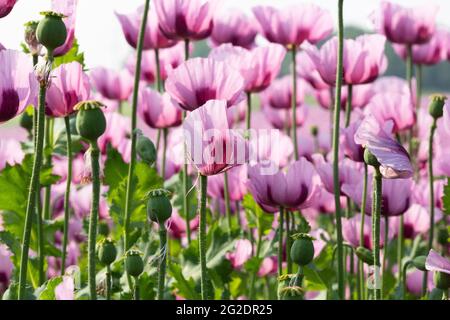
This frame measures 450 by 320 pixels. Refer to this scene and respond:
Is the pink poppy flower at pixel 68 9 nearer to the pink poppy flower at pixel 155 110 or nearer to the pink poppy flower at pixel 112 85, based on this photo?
the pink poppy flower at pixel 155 110

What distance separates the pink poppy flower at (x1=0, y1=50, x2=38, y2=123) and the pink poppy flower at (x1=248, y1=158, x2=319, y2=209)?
1.76 feet

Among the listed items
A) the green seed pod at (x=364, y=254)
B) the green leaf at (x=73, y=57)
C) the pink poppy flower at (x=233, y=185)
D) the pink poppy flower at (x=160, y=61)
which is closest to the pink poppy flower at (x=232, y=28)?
the pink poppy flower at (x=160, y=61)

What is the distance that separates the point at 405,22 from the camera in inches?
100

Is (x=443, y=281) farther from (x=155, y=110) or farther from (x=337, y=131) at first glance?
(x=155, y=110)

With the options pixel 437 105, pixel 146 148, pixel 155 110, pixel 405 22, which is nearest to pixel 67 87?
pixel 146 148

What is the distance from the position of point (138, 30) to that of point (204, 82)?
58cm

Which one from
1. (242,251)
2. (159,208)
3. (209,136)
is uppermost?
(209,136)

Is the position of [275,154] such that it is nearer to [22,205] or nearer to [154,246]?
[154,246]

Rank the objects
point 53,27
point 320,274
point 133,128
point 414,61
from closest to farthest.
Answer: point 53,27 → point 133,128 → point 320,274 → point 414,61

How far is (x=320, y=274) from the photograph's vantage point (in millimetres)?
1864

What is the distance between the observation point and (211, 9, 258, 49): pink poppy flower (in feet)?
8.52

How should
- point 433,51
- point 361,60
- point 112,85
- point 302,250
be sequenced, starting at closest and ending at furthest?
point 302,250, point 361,60, point 112,85, point 433,51
